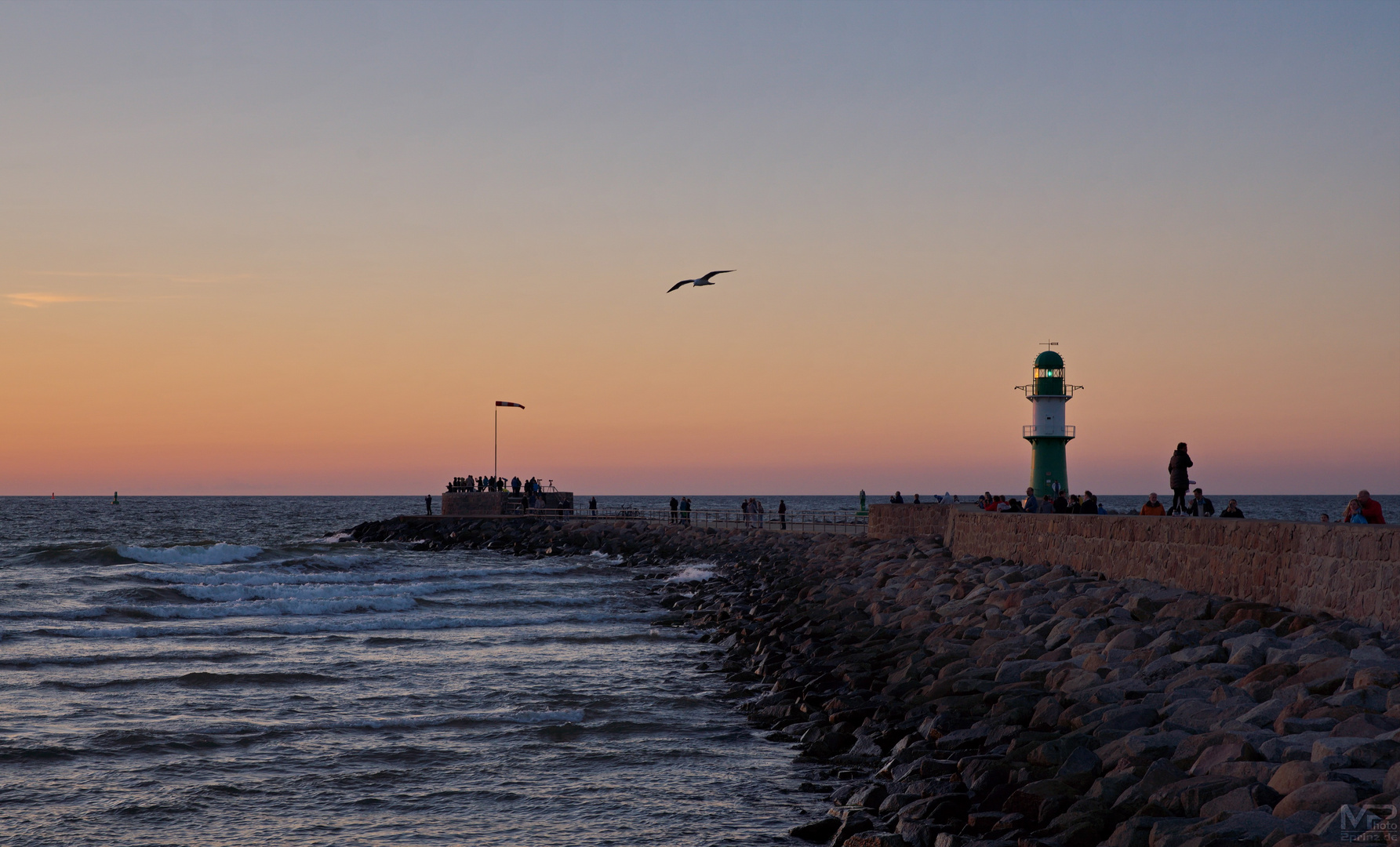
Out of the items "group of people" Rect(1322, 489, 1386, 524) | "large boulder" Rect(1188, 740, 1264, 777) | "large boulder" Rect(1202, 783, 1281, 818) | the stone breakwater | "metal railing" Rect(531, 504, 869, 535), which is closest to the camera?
"large boulder" Rect(1202, 783, 1281, 818)

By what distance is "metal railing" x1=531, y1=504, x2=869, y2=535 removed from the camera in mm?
37000

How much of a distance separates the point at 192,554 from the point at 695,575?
72.7ft

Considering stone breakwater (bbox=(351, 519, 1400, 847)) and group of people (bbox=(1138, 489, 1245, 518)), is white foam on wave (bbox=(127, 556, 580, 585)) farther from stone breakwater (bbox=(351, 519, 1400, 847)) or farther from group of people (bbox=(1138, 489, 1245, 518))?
group of people (bbox=(1138, 489, 1245, 518))

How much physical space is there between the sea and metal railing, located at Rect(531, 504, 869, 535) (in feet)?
36.8

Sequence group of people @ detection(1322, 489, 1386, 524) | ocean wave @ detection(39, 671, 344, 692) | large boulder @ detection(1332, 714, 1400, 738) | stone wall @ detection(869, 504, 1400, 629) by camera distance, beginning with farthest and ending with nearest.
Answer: ocean wave @ detection(39, 671, 344, 692) → group of people @ detection(1322, 489, 1386, 524) → stone wall @ detection(869, 504, 1400, 629) → large boulder @ detection(1332, 714, 1400, 738)

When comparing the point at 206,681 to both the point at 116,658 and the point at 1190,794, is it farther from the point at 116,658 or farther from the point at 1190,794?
the point at 1190,794

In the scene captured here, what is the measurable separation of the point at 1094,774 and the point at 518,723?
7.23 m

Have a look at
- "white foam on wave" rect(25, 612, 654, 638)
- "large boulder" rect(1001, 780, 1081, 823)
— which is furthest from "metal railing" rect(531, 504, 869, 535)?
"large boulder" rect(1001, 780, 1081, 823)

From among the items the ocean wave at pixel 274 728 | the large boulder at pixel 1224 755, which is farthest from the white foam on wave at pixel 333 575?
the large boulder at pixel 1224 755

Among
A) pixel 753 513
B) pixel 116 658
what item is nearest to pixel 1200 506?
pixel 116 658

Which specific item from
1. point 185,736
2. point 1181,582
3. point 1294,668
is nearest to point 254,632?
point 185,736

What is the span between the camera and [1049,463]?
33812mm

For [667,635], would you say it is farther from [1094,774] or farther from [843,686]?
[1094,774]

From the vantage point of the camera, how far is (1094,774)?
842 centimetres
